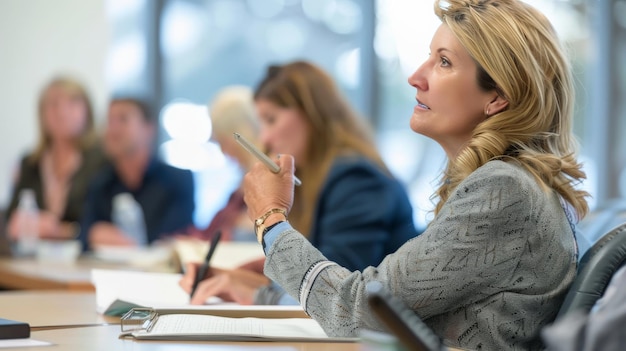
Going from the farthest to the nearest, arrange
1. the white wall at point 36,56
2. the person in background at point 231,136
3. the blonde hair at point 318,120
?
the white wall at point 36,56 → the person in background at point 231,136 → the blonde hair at point 318,120

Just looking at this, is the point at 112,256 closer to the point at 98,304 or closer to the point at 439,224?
the point at 98,304

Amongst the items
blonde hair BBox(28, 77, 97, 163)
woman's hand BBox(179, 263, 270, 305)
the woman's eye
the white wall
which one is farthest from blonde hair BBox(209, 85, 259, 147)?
the white wall

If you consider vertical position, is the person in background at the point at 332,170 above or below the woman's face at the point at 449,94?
above

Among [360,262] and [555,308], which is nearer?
[555,308]

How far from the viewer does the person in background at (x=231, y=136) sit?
397 centimetres

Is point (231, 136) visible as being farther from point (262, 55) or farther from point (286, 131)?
point (262, 55)

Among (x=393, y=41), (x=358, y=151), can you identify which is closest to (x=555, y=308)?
(x=358, y=151)

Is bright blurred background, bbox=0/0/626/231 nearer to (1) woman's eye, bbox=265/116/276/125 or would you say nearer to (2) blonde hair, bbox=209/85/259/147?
(2) blonde hair, bbox=209/85/259/147

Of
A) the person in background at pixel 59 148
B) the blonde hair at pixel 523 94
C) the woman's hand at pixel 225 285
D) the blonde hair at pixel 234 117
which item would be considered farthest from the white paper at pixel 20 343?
the person in background at pixel 59 148

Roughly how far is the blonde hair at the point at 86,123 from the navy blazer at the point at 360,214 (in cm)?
316

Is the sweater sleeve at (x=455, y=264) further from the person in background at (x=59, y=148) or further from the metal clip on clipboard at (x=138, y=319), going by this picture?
the person in background at (x=59, y=148)

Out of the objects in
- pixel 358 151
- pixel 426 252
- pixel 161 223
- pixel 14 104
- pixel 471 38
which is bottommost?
pixel 426 252

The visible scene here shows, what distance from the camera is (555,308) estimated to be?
4.75ft

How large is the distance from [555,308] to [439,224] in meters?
0.23
